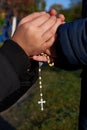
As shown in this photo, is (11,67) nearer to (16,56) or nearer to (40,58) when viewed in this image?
(16,56)

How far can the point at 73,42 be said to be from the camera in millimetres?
2373

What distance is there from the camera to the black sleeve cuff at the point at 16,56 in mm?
2393

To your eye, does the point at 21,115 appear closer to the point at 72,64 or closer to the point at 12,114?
the point at 12,114

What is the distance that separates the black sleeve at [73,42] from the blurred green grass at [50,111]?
8.35 ft

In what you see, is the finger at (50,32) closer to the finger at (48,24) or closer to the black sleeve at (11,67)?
the finger at (48,24)

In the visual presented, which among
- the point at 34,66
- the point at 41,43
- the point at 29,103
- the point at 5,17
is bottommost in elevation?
the point at 5,17

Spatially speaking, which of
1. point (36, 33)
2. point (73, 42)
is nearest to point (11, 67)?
point (36, 33)

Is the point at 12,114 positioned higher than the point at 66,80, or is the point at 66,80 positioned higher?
the point at 12,114

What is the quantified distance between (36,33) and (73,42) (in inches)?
8.3

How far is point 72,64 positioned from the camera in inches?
98.1

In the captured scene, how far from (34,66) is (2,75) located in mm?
383

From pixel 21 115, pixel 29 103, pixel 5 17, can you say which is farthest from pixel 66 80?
pixel 5 17

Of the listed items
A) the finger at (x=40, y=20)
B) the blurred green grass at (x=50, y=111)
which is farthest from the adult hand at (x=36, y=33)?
the blurred green grass at (x=50, y=111)

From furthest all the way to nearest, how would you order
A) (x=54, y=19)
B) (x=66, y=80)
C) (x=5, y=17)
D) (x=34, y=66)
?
(x=5, y=17) < (x=66, y=80) < (x=34, y=66) < (x=54, y=19)
